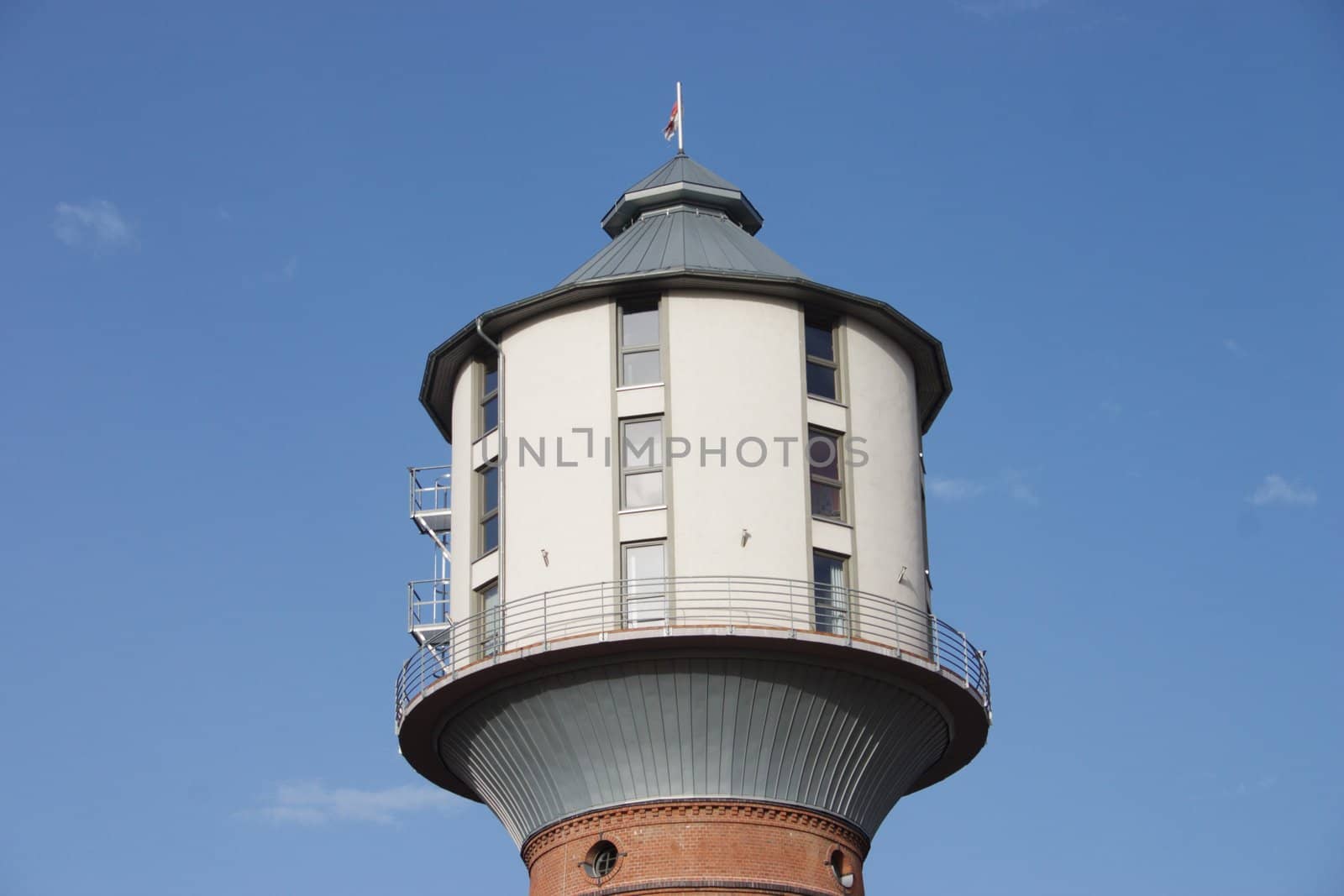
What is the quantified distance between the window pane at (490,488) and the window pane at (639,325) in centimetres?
277

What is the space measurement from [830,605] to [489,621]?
499 cm

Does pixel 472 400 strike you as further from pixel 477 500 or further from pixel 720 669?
pixel 720 669

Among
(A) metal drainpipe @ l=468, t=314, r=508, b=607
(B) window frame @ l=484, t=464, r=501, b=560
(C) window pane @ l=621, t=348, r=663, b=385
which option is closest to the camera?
(A) metal drainpipe @ l=468, t=314, r=508, b=607

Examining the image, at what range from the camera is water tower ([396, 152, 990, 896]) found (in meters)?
27.4

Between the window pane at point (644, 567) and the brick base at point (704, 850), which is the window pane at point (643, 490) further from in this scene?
the brick base at point (704, 850)

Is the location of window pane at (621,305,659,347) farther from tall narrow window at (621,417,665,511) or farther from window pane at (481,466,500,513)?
window pane at (481,466,500,513)

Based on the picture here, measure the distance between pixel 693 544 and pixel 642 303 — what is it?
13.0ft

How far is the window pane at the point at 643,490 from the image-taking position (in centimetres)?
2814

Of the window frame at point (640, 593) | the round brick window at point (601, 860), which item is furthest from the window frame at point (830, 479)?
the round brick window at point (601, 860)

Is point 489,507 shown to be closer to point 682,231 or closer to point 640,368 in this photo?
point 640,368

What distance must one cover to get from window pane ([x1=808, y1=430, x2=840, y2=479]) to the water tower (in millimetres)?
31

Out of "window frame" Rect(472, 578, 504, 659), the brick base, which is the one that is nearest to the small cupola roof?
"window frame" Rect(472, 578, 504, 659)

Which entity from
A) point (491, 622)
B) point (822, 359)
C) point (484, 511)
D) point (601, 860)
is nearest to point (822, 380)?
point (822, 359)

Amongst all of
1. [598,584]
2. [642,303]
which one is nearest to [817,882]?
[598,584]
